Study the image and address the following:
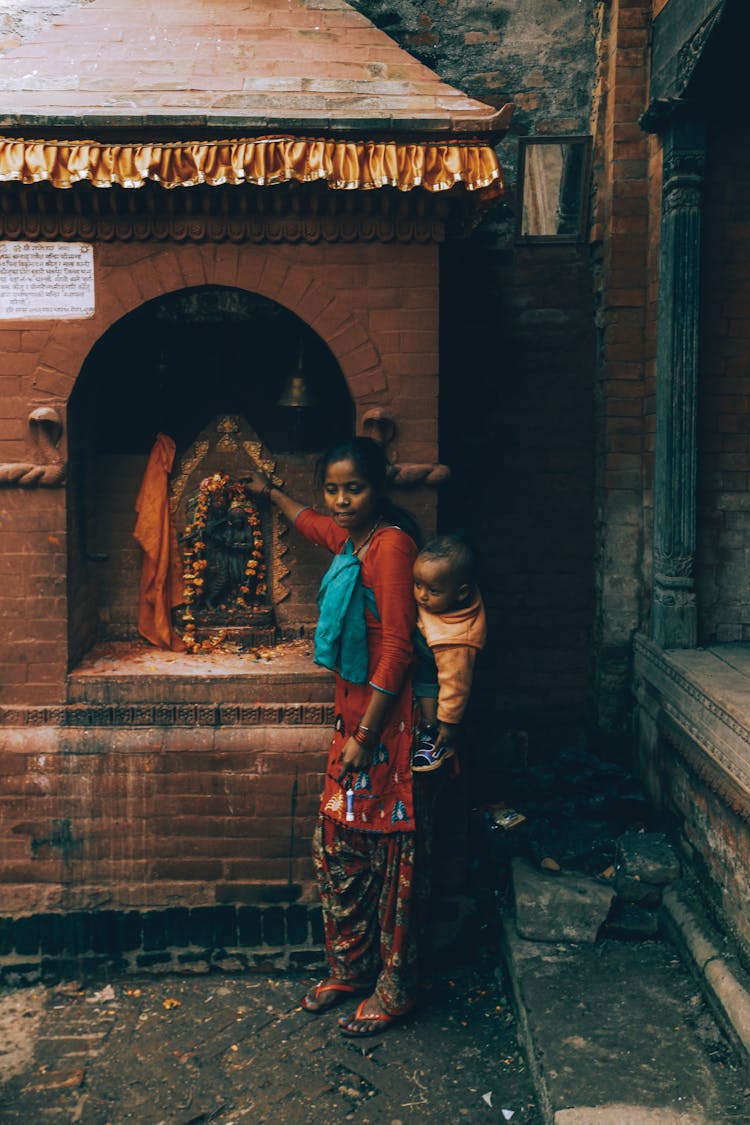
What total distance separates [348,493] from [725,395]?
2.25 metres

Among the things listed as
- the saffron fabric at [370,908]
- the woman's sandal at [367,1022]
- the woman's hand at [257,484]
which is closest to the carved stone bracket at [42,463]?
the woman's hand at [257,484]

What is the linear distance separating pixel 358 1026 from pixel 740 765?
6.48 feet

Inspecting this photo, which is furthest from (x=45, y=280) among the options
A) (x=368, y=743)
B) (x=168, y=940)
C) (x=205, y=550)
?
(x=168, y=940)

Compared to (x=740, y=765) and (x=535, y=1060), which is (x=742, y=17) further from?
(x=535, y=1060)

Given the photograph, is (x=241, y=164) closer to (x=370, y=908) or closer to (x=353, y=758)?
(x=353, y=758)

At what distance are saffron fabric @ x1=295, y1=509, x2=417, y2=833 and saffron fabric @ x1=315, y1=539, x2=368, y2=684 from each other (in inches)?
1.8

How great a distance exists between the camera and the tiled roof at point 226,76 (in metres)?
4.67

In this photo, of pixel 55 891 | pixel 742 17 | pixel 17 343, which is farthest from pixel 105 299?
pixel 742 17

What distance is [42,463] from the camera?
16.5 feet

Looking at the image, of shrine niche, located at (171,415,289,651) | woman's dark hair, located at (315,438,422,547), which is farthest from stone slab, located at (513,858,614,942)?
shrine niche, located at (171,415,289,651)

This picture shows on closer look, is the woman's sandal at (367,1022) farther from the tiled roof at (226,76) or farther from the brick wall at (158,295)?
the tiled roof at (226,76)

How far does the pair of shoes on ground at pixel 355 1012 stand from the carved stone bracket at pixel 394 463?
7.68ft

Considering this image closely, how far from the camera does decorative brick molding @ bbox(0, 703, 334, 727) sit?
517cm

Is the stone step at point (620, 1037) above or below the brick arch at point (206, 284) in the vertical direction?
below
